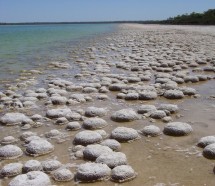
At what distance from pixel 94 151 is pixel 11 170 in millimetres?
606

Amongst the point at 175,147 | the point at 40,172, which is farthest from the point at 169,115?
the point at 40,172

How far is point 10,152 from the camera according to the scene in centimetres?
271

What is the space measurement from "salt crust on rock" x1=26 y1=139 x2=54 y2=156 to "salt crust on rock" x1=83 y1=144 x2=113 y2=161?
0.33 metres

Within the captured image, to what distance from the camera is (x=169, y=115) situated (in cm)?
378

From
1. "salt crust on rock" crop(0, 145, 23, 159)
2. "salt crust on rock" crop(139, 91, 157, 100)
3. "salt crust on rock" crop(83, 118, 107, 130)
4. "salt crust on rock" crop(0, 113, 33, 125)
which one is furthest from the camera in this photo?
"salt crust on rock" crop(139, 91, 157, 100)

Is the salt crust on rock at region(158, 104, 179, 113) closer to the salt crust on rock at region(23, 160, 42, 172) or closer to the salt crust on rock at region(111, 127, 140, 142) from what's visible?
the salt crust on rock at region(111, 127, 140, 142)

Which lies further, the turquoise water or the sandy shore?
the turquoise water

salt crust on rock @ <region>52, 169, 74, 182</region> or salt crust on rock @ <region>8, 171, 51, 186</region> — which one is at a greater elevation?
salt crust on rock @ <region>8, 171, 51, 186</region>

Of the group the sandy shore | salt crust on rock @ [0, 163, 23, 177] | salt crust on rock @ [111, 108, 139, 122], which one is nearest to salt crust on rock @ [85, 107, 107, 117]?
the sandy shore

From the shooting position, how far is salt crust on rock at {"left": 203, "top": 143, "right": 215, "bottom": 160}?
2629mm

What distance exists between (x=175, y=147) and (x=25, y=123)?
1.52m

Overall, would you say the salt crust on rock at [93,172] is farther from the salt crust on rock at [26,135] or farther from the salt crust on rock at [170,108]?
the salt crust on rock at [170,108]

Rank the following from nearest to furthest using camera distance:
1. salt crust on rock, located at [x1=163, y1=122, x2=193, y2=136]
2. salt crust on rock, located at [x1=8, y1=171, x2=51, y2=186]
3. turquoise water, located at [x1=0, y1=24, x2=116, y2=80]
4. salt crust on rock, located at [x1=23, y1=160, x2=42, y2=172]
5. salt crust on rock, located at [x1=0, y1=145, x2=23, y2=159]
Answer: salt crust on rock, located at [x1=8, y1=171, x2=51, y2=186] < salt crust on rock, located at [x1=23, y1=160, x2=42, y2=172] < salt crust on rock, located at [x1=0, y1=145, x2=23, y2=159] < salt crust on rock, located at [x1=163, y1=122, x2=193, y2=136] < turquoise water, located at [x1=0, y1=24, x2=116, y2=80]

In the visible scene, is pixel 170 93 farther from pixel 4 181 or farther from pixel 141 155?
pixel 4 181
